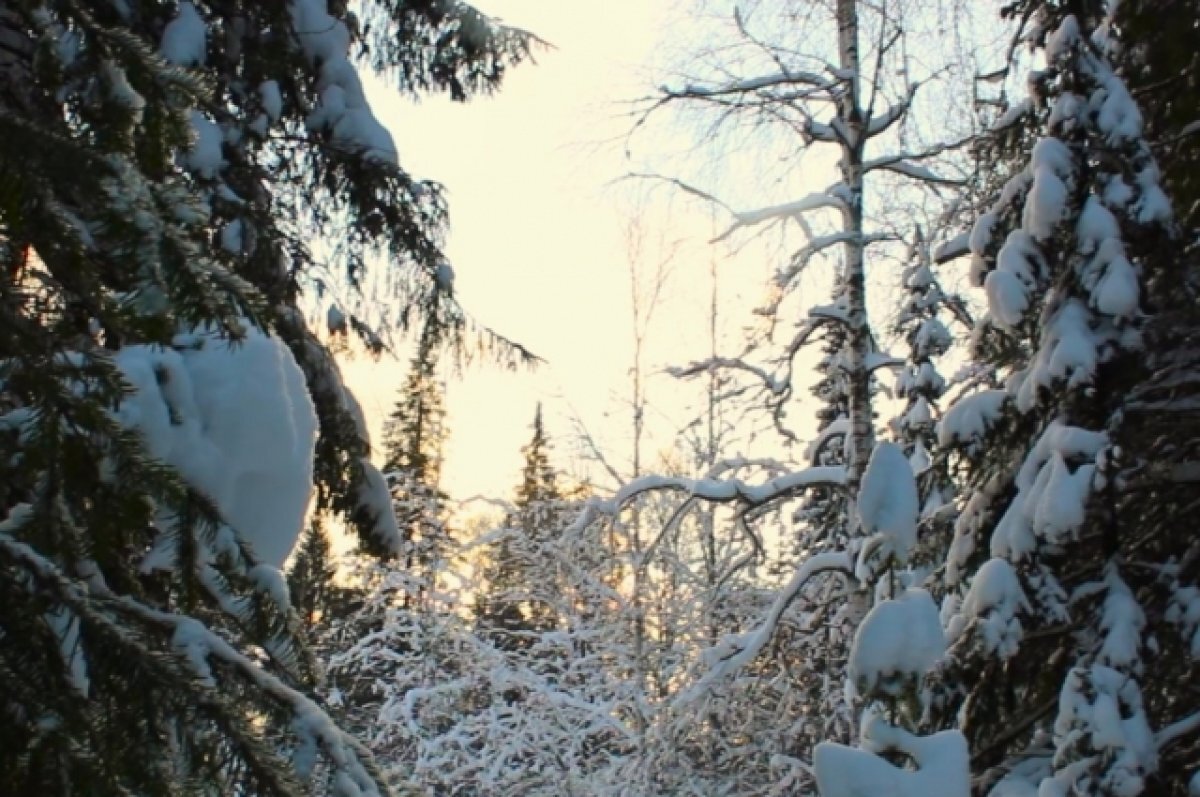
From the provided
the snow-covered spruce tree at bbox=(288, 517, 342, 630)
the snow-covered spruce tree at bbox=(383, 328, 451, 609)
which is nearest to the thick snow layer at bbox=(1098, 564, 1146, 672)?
the snow-covered spruce tree at bbox=(383, 328, 451, 609)

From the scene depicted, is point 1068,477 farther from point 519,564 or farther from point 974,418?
point 519,564

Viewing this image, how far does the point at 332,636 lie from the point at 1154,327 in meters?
11.6

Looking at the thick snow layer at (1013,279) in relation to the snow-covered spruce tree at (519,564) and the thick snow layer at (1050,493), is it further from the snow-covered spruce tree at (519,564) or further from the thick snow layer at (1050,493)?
the snow-covered spruce tree at (519,564)

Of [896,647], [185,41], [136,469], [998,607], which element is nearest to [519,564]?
[998,607]

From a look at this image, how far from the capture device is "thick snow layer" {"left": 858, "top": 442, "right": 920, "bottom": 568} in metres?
3.97

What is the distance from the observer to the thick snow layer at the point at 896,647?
3.93 metres

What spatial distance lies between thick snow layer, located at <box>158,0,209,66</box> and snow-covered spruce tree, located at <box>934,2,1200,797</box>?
3.42 m

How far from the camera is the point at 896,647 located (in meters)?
3.94

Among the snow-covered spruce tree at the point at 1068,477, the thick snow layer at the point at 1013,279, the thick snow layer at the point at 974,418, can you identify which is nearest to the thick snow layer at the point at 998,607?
the snow-covered spruce tree at the point at 1068,477

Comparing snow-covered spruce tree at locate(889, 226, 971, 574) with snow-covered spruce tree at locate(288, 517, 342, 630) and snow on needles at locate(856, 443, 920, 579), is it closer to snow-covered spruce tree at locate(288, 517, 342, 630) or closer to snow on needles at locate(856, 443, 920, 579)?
snow on needles at locate(856, 443, 920, 579)

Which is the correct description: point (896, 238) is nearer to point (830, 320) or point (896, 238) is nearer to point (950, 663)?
point (830, 320)

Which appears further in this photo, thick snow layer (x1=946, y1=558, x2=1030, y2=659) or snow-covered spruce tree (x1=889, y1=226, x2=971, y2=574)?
snow-covered spruce tree (x1=889, y1=226, x2=971, y2=574)

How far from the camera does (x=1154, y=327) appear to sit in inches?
192

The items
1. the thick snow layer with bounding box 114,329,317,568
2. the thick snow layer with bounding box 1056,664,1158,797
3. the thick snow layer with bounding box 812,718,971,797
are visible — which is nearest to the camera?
the thick snow layer with bounding box 114,329,317,568
